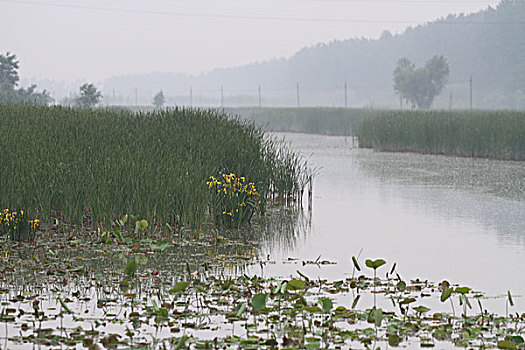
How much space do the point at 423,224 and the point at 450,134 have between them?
976cm

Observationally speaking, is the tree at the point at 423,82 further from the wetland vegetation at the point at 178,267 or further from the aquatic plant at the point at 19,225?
the aquatic plant at the point at 19,225

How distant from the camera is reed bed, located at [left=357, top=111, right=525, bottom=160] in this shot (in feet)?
53.2

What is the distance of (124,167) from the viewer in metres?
7.24

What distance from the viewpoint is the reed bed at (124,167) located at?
6.84 meters

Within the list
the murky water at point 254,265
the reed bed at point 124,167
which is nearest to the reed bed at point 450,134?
the murky water at point 254,265

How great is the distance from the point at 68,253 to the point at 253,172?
10.1ft

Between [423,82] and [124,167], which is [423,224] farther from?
[423,82]

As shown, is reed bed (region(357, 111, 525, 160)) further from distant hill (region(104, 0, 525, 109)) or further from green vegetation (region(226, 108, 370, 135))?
distant hill (region(104, 0, 525, 109))

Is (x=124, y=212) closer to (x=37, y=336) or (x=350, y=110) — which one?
(x=37, y=336)

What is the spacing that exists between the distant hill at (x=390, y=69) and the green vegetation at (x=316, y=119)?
2275cm

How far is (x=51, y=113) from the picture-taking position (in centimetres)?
1172

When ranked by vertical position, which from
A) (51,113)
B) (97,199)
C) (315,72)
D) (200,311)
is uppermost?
(315,72)

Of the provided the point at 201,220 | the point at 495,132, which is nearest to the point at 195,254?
the point at 201,220

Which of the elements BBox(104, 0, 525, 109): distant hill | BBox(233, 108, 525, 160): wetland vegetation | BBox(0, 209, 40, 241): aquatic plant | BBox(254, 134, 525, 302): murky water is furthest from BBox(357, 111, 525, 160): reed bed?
BBox(104, 0, 525, 109): distant hill
